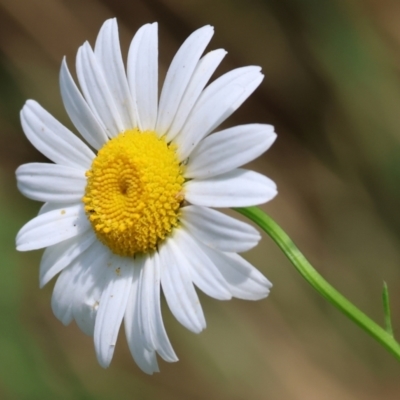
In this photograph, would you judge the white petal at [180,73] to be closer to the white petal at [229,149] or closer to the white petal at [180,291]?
the white petal at [229,149]

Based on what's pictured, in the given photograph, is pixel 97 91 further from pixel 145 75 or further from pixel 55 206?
pixel 55 206

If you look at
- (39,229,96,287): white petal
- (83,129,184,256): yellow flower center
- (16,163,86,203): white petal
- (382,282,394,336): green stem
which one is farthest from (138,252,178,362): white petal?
(382,282,394,336): green stem

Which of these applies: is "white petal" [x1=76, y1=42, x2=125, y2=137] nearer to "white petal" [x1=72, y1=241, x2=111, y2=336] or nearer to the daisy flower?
the daisy flower

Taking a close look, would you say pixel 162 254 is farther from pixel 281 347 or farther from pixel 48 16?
pixel 48 16

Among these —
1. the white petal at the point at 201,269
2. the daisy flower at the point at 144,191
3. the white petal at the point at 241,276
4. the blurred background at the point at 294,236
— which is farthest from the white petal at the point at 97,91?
the blurred background at the point at 294,236

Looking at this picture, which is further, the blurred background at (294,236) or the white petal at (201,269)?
the blurred background at (294,236)

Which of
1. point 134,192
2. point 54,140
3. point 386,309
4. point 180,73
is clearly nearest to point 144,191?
point 134,192
